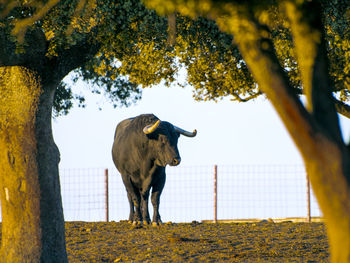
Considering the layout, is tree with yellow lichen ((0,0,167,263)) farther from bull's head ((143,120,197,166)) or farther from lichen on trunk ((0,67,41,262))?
bull's head ((143,120,197,166))

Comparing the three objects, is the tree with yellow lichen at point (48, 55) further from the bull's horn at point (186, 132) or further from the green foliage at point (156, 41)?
the bull's horn at point (186, 132)

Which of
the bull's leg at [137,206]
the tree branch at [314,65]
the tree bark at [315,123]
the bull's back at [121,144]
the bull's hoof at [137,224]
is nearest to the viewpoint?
the tree bark at [315,123]

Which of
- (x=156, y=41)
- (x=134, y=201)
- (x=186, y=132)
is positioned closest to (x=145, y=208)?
(x=134, y=201)

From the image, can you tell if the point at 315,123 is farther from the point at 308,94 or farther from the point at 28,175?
the point at 28,175

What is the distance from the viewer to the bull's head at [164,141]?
1344cm

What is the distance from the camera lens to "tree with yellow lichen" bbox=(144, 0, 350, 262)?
5.07 m

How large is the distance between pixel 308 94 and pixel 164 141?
8.45 meters

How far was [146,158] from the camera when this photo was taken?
1411 centimetres

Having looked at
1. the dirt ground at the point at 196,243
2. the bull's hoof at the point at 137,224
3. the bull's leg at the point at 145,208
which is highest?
the bull's leg at the point at 145,208

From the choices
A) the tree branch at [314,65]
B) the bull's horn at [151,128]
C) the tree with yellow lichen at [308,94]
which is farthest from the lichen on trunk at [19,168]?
the tree branch at [314,65]

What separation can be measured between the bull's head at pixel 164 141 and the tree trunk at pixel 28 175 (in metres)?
4.08

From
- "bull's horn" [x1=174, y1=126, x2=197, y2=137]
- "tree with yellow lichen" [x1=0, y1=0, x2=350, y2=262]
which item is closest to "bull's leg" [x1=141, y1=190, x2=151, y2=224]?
"bull's horn" [x1=174, y1=126, x2=197, y2=137]

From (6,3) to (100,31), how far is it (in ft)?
6.66

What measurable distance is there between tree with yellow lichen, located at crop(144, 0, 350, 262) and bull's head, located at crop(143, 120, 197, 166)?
25.6ft
